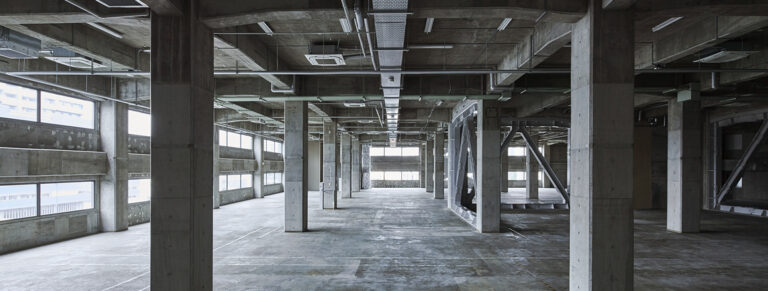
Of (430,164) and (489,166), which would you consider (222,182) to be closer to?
(489,166)

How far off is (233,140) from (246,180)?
175 inches

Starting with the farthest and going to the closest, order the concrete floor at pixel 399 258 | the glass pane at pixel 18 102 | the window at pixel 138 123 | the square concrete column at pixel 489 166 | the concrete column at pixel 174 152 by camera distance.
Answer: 1. the window at pixel 138 123
2. the square concrete column at pixel 489 166
3. the glass pane at pixel 18 102
4. the concrete floor at pixel 399 258
5. the concrete column at pixel 174 152

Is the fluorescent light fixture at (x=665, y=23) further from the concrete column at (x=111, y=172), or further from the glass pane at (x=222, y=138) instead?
the glass pane at (x=222, y=138)

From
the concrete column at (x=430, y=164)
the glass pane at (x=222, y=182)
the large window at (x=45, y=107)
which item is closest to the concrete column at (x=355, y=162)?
the concrete column at (x=430, y=164)

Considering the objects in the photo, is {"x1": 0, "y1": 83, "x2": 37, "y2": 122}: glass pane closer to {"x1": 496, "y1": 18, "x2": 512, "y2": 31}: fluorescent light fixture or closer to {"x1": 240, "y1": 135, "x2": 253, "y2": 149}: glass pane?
{"x1": 496, "y1": 18, "x2": 512, "y2": 31}: fluorescent light fixture

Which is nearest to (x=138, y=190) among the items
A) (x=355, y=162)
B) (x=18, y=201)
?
(x=18, y=201)

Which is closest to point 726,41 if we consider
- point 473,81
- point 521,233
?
point 473,81

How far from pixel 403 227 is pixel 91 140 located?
14642mm

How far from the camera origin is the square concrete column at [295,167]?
59.0 feet

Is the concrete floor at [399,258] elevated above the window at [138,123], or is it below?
below

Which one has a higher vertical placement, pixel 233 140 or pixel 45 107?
pixel 45 107

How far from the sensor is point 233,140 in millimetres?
32688

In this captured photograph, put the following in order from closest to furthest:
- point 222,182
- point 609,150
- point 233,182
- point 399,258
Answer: point 609,150 → point 399,258 → point 222,182 → point 233,182

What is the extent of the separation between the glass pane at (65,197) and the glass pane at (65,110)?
8.44 feet
